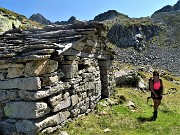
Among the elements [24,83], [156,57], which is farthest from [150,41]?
[24,83]

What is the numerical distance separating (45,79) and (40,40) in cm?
213

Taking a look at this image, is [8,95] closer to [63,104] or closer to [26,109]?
[26,109]

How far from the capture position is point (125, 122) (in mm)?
12438

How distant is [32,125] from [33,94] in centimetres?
97

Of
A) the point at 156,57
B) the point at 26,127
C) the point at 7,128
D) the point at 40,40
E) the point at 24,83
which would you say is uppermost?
the point at 40,40

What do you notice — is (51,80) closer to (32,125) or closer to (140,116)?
(32,125)

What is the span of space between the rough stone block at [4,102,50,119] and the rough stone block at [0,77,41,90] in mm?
508

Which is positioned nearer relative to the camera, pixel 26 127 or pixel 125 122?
pixel 26 127

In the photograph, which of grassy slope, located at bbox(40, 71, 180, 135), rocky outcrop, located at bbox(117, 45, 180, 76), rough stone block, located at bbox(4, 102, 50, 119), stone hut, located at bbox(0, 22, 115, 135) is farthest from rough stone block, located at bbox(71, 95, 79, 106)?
rocky outcrop, located at bbox(117, 45, 180, 76)

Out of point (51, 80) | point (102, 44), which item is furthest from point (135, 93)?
point (51, 80)

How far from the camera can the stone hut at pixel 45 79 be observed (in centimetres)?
948

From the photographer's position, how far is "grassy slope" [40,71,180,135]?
11.1m

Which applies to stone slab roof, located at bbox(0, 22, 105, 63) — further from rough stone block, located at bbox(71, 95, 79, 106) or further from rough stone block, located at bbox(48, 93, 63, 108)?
rough stone block, located at bbox(71, 95, 79, 106)

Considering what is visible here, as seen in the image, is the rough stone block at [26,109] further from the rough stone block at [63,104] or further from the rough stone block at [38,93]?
the rough stone block at [63,104]
